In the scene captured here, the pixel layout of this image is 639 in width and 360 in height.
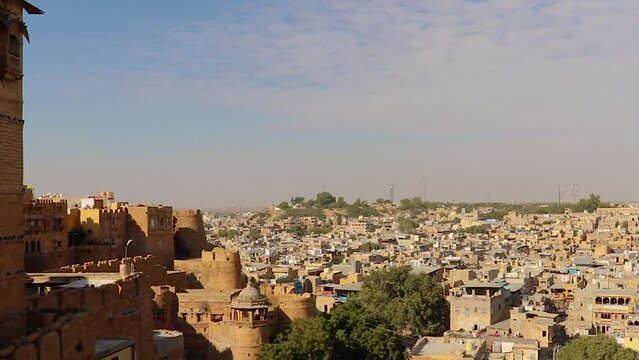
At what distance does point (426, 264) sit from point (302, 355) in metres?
44.1

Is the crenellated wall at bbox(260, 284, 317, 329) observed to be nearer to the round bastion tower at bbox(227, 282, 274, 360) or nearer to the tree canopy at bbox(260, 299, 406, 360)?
the tree canopy at bbox(260, 299, 406, 360)

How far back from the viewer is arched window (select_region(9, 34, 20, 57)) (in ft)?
49.1

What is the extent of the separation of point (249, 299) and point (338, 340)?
15.7 ft

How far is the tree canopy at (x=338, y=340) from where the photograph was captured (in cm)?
2960

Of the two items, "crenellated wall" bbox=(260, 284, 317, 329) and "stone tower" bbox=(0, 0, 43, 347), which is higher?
"stone tower" bbox=(0, 0, 43, 347)

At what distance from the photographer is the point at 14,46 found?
1509 cm

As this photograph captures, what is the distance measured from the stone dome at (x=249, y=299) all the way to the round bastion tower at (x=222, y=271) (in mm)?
6740

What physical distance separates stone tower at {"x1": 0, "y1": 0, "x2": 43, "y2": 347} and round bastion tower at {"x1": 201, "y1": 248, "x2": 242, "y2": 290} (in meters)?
23.8

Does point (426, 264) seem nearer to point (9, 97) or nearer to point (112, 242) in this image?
point (112, 242)

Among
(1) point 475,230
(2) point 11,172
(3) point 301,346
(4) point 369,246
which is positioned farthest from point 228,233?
(2) point 11,172

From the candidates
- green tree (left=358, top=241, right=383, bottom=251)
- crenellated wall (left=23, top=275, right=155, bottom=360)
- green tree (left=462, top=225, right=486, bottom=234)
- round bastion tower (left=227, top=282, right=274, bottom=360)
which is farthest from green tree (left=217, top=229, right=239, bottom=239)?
crenellated wall (left=23, top=275, right=155, bottom=360)

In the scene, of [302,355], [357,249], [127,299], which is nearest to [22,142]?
[127,299]

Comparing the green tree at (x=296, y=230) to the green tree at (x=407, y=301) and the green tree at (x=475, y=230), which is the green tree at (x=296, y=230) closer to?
the green tree at (x=475, y=230)

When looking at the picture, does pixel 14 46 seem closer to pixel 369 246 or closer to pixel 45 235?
pixel 45 235
